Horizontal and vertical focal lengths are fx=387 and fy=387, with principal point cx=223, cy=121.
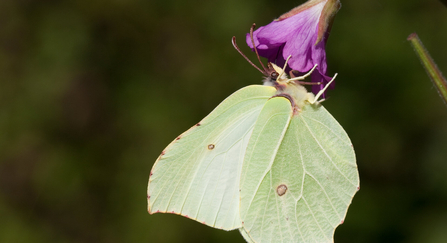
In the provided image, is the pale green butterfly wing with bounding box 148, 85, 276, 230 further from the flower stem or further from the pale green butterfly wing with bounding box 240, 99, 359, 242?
the flower stem

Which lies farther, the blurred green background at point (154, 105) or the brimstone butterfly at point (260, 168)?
the blurred green background at point (154, 105)

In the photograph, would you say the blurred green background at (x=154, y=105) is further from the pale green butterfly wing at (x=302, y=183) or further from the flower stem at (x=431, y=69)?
the flower stem at (x=431, y=69)

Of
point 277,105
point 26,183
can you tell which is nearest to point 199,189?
point 277,105

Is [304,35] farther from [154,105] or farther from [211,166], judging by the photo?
[154,105]

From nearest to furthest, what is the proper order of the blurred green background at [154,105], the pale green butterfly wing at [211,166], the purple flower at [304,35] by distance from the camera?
the purple flower at [304,35], the pale green butterfly wing at [211,166], the blurred green background at [154,105]

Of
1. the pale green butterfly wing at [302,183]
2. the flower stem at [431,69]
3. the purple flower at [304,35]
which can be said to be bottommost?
the pale green butterfly wing at [302,183]

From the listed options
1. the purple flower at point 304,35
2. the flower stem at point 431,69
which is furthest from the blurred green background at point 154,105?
the flower stem at point 431,69

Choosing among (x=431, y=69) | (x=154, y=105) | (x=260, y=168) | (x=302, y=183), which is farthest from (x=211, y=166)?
(x=154, y=105)

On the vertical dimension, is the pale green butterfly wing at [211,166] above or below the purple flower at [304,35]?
below
